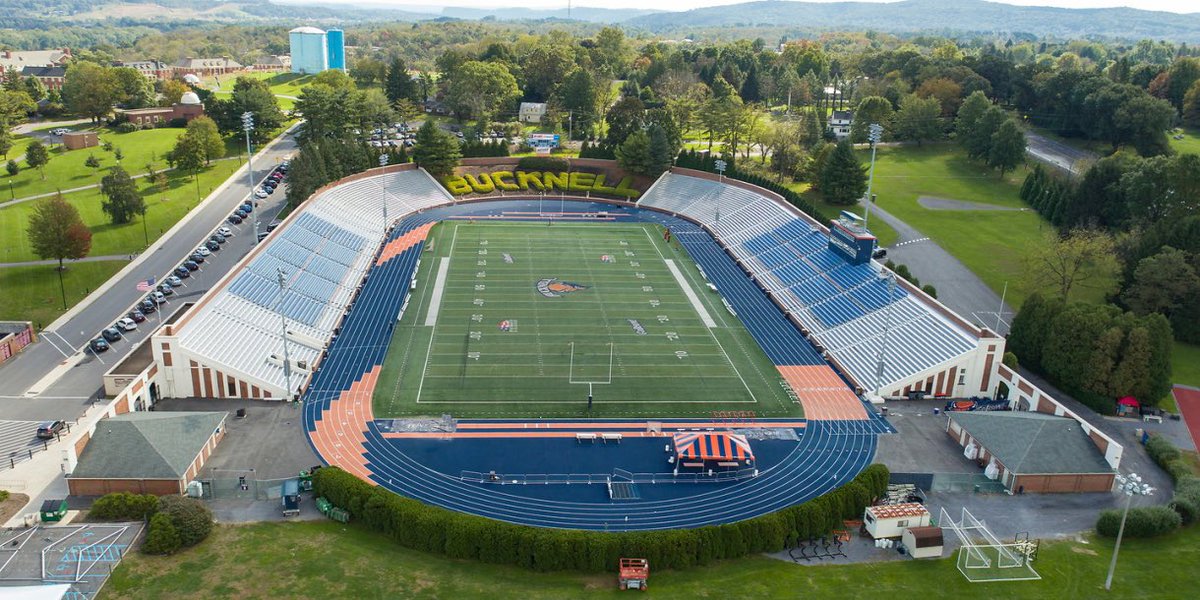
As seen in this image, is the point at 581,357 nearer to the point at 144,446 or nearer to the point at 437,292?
the point at 437,292

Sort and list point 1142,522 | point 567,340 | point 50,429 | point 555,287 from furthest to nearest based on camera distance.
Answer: point 555,287, point 567,340, point 50,429, point 1142,522

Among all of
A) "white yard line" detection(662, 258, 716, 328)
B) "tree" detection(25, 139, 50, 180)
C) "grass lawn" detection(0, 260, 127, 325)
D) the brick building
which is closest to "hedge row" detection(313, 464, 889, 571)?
the brick building

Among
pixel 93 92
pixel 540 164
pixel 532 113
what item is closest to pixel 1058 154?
pixel 540 164

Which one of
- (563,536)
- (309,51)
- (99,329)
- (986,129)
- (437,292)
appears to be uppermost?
(309,51)

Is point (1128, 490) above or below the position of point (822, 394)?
above

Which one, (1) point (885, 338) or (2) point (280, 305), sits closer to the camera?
(1) point (885, 338)

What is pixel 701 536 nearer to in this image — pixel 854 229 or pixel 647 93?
pixel 854 229

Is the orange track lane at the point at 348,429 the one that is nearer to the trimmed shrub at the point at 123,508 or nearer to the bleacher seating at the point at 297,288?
the bleacher seating at the point at 297,288
